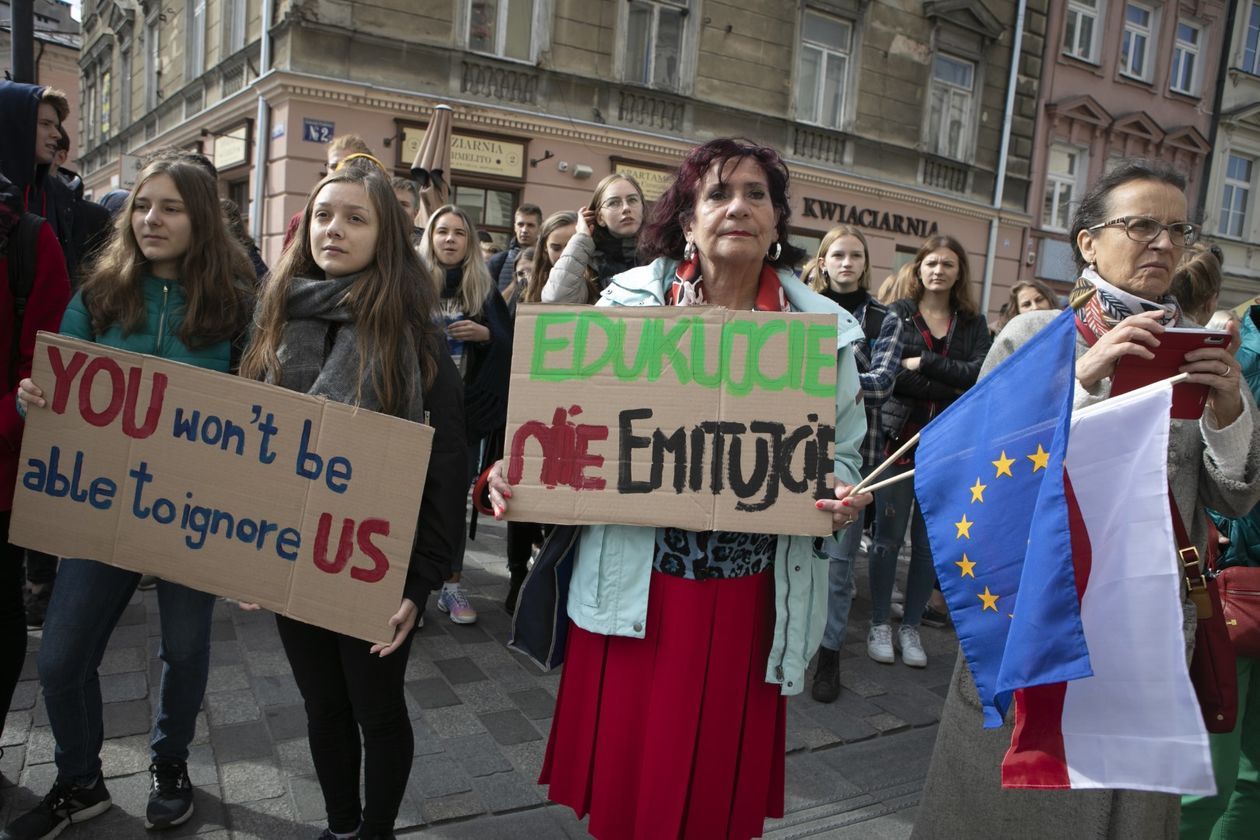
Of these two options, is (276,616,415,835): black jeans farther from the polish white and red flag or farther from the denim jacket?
the polish white and red flag

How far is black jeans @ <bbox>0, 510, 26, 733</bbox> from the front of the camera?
2.47m

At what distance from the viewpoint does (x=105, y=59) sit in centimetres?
2155

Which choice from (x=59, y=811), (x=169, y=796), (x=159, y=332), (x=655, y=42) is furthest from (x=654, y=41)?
(x=59, y=811)

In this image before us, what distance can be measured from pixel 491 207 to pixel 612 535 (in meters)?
11.2

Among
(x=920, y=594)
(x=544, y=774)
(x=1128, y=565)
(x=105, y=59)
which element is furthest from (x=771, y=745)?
(x=105, y=59)

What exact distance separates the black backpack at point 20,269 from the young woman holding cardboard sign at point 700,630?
160 cm

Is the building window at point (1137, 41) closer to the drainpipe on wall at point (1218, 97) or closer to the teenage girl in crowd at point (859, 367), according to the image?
the drainpipe on wall at point (1218, 97)

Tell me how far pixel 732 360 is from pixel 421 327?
875 mm

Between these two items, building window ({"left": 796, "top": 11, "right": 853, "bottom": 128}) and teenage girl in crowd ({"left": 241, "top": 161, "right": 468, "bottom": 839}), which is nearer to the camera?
teenage girl in crowd ({"left": 241, "top": 161, "right": 468, "bottom": 839})

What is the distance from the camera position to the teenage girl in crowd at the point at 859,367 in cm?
393

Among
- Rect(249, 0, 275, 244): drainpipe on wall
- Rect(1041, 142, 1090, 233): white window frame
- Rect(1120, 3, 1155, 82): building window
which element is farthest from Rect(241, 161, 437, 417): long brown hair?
Rect(1120, 3, 1155, 82): building window

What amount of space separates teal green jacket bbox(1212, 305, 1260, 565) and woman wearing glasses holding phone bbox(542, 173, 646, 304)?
234 centimetres

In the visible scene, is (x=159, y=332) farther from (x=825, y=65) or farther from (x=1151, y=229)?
(x=825, y=65)

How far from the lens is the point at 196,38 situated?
14.9m
